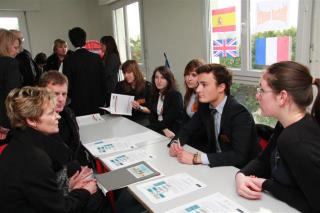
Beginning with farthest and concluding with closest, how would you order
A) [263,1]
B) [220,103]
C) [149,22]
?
[149,22] < [263,1] < [220,103]

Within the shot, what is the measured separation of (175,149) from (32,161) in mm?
897

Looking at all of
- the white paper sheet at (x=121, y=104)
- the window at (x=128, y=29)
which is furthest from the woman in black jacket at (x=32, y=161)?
the window at (x=128, y=29)

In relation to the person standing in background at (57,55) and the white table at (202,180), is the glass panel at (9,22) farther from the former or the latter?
the white table at (202,180)

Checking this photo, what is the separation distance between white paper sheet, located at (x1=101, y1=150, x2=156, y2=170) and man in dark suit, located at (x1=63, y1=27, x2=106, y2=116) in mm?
1654

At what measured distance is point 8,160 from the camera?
3.92 feet

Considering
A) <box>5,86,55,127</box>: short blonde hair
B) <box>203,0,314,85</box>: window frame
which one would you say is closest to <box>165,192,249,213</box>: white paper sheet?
<box>5,86,55,127</box>: short blonde hair

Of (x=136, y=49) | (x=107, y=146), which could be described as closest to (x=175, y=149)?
(x=107, y=146)

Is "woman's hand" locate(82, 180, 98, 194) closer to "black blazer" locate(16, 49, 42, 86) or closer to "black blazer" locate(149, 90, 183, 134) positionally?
"black blazer" locate(149, 90, 183, 134)

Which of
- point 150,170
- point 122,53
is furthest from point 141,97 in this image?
point 122,53

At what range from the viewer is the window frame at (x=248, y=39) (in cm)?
249

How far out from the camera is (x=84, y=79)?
3.35 metres

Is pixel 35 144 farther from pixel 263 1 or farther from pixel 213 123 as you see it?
pixel 263 1

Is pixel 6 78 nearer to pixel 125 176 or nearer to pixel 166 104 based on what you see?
pixel 166 104

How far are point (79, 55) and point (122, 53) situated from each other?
11.1 ft
